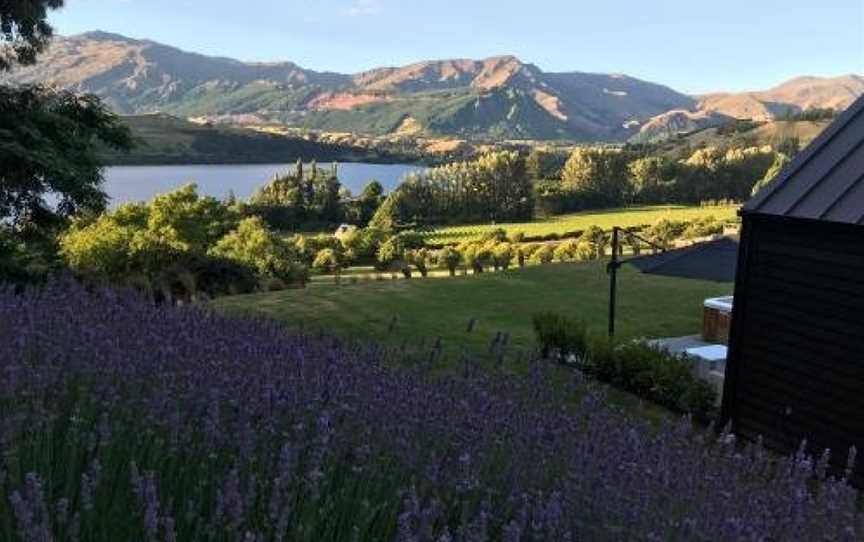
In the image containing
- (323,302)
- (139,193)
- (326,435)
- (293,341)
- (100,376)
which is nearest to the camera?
(326,435)

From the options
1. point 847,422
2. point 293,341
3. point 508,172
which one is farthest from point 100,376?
point 508,172

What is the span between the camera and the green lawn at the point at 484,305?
18.6m

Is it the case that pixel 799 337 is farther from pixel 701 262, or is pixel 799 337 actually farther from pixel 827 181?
pixel 701 262

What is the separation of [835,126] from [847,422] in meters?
4.02

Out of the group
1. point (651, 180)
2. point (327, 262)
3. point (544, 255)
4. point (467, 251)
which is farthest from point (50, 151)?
point (651, 180)

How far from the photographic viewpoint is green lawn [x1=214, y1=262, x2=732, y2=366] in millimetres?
18609

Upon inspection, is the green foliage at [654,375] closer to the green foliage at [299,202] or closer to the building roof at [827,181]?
the building roof at [827,181]

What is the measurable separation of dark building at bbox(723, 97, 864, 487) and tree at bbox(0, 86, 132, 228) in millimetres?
10537

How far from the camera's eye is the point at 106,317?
5.35m

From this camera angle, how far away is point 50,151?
1420 centimetres

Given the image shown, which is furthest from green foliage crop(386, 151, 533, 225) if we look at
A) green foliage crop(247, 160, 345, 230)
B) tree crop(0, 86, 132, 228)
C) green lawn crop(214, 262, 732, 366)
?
tree crop(0, 86, 132, 228)

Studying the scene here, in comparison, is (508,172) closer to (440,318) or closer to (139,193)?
(139,193)

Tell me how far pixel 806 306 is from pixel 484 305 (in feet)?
43.5

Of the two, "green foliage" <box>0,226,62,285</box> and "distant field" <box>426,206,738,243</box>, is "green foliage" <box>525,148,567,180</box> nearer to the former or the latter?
"distant field" <box>426,206,738,243</box>
